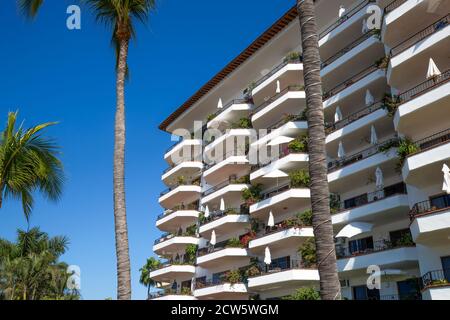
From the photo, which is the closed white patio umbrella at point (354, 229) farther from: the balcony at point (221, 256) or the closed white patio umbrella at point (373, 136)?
the balcony at point (221, 256)

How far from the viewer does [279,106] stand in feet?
135

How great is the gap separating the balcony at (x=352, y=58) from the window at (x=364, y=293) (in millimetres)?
16374

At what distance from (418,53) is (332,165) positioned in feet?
39.0

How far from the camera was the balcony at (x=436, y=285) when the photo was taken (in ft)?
70.0

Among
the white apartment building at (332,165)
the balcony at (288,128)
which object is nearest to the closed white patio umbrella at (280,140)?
the white apartment building at (332,165)

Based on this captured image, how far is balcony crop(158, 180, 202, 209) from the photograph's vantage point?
53.2m

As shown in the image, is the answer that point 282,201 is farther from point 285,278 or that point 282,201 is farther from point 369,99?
point 369,99

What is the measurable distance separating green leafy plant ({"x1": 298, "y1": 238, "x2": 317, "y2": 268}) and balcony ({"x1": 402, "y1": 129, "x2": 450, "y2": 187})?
389 inches

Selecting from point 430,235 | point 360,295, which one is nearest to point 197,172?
point 360,295

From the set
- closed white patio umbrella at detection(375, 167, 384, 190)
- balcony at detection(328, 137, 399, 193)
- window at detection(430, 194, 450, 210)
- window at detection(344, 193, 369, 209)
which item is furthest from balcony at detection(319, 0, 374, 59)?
window at detection(430, 194, 450, 210)

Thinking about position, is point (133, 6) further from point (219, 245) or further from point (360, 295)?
point (219, 245)

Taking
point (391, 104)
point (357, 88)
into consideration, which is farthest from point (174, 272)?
point (391, 104)

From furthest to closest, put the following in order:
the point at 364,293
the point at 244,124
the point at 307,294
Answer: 1. the point at 244,124
2. the point at 307,294
3. the point at 364,293
